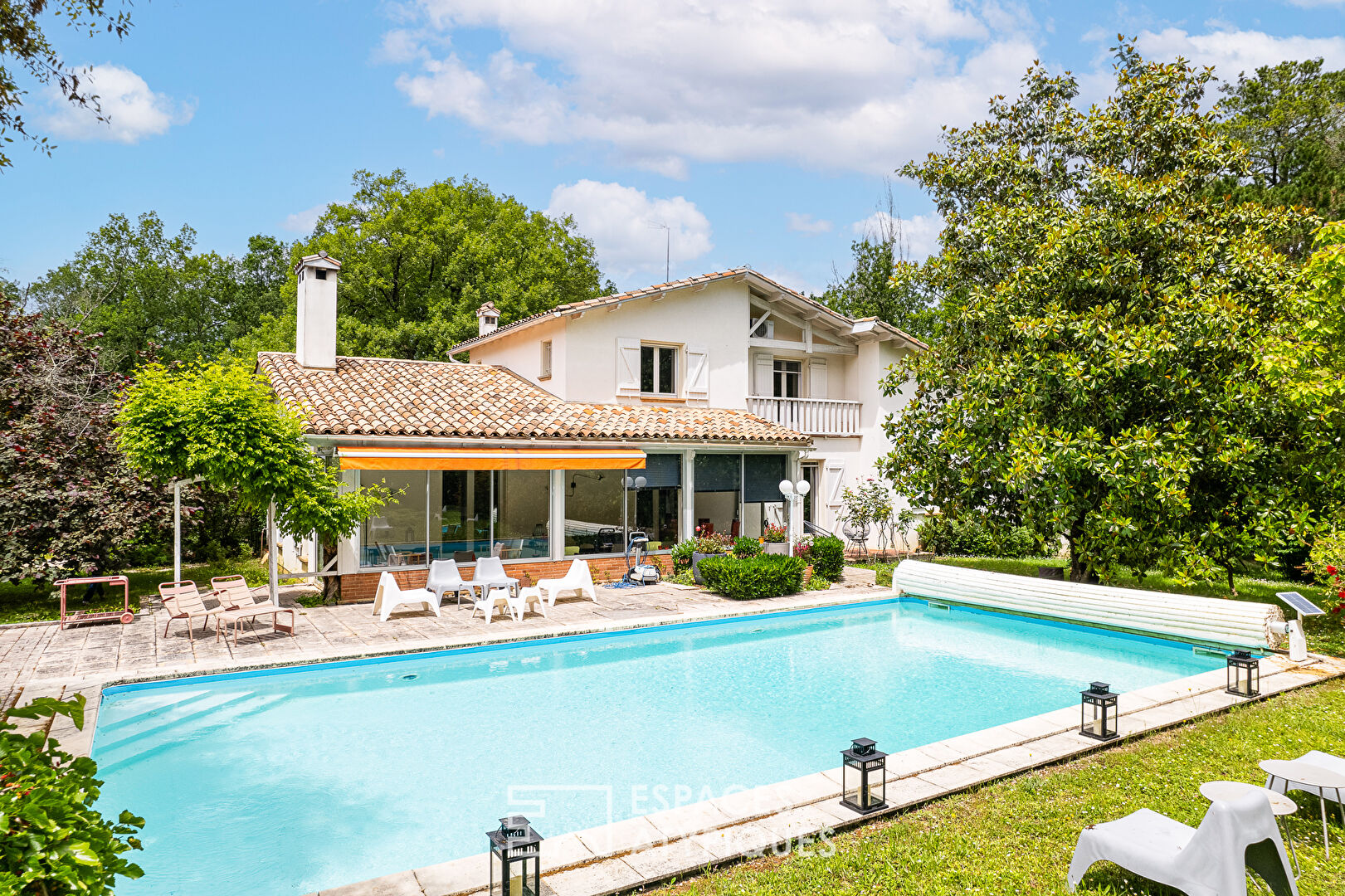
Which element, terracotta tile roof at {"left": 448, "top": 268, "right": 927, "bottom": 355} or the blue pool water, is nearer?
the blue pool water

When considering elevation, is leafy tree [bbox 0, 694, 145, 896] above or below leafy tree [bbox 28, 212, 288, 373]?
below

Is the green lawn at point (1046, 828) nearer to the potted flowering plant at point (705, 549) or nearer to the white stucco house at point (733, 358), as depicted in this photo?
the potted flowering plant at point (705, 549)

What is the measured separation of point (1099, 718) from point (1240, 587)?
1512cm

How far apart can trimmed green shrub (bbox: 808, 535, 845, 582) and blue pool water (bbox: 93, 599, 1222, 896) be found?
453 cm

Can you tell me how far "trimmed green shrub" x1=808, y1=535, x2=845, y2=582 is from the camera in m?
23.0

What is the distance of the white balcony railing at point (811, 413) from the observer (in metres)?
28.7

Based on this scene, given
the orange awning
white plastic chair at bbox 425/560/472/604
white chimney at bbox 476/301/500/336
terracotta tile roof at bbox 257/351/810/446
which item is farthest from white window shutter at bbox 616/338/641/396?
white chimney at bbox 476/301/500/336

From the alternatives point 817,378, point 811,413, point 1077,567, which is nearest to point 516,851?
point 1077,567

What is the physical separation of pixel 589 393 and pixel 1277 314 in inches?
722

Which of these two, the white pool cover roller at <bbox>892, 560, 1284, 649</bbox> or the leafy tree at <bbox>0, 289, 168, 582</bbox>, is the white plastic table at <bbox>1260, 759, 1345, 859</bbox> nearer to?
the white pool cover roller at <bbox>892, 560, 1284, 649</bbox>

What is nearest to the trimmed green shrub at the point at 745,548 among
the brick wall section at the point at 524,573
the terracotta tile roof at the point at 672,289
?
the brick wall section at the point at 524,573

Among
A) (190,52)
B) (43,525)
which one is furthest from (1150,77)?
(43,525)

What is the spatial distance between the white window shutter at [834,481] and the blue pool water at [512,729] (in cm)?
1146

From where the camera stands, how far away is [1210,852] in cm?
574
